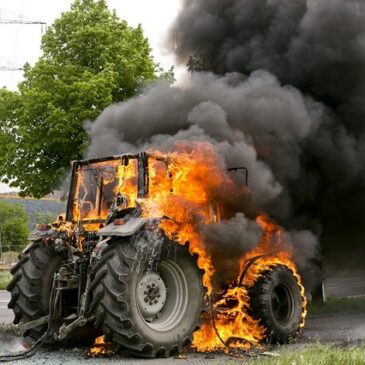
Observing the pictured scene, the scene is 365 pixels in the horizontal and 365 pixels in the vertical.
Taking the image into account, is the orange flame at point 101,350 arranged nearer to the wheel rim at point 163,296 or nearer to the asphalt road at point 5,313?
the wheel rim at point 163,296

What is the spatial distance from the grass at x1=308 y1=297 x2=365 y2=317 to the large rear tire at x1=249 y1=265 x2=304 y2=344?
Result: 8.67ft

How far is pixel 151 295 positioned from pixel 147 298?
0.07 metres

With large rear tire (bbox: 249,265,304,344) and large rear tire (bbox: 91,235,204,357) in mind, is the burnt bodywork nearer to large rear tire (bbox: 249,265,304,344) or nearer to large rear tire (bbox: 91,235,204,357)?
large rear tire (bbox: 91,235,204,357)

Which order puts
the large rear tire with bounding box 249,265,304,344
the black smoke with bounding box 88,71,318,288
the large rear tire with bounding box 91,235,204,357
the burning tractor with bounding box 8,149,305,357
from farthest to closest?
the black smoke with bounding box 88,71,318,288 → the large rear tire with bounding box 249,265,304,344 → the burning tractor with bounding box 8,149,305,357 → the large rear tire with bounding box 91,235,204,357

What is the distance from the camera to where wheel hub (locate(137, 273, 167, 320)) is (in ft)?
23.3

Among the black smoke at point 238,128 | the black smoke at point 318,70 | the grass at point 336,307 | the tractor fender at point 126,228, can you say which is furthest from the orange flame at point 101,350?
the grass at point 336,307

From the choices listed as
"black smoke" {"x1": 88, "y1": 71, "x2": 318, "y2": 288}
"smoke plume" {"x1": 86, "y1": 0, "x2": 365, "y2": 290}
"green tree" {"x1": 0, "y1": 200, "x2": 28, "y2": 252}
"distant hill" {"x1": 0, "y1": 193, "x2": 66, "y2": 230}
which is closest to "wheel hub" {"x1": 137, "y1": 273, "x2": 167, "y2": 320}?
"smoke plume" {"x1": 86, "y1": 0, "x2": 365, "y2": 290}

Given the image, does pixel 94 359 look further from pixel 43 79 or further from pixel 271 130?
pixel 43 79

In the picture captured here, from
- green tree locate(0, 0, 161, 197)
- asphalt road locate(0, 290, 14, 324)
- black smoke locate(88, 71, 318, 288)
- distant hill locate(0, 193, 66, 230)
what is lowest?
asphalt road locate(0, 290, 14, 324)

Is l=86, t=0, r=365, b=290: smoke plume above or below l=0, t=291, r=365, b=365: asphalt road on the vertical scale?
above

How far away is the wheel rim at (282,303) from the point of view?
8.54 metres

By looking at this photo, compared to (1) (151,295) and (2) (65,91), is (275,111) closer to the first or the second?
(1) (151,295)

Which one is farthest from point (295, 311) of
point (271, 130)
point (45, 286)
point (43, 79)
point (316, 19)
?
point (43, 79)

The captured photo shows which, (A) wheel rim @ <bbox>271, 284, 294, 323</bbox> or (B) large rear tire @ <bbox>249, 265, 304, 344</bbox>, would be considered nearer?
(B) large rear tire @ <bbox>249, 265, 304, 344</bbox>
